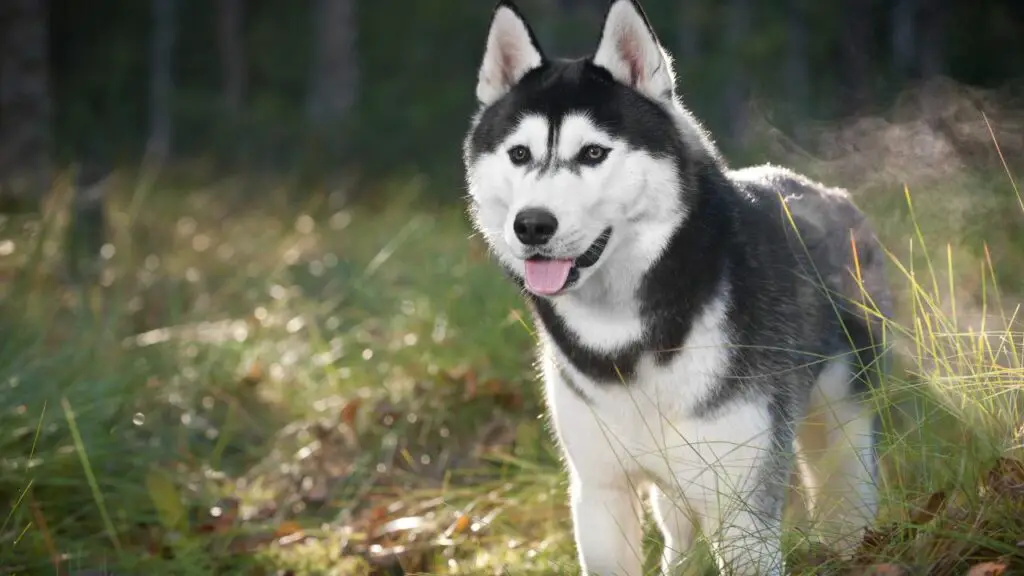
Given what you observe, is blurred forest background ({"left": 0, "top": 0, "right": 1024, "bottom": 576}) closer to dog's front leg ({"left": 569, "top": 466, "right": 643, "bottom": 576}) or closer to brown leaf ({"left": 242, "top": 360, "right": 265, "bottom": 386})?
brown leaf ({"left": 242, "top": 360, "right": 265, "bottom": 386})

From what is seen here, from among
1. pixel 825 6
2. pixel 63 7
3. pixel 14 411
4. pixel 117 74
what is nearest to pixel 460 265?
pixel 14 411

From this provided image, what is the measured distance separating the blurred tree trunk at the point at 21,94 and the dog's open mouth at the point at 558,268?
6.72 m

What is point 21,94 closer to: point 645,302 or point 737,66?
point 645,302

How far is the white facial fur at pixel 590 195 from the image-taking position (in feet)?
9.21

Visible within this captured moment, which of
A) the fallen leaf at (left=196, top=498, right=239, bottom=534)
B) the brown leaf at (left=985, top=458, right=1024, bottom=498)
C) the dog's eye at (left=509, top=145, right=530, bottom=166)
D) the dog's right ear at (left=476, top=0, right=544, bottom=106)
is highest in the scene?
the dog's right ear at (left=476, top=0, right=544, bottom=106)

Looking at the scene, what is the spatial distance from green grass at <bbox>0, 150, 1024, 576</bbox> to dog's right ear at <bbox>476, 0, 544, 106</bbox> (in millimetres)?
1137

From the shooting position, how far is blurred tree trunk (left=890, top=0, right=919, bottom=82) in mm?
11268

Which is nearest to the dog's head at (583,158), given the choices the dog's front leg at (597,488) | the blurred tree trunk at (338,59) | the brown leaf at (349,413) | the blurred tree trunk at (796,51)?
the dog's front leg at (597,488)

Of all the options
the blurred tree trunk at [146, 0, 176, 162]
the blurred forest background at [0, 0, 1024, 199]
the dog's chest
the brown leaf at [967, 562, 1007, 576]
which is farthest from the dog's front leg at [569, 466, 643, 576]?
the blurred tree trunk at [146, 0, 176, 162]

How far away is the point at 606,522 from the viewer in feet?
9.96

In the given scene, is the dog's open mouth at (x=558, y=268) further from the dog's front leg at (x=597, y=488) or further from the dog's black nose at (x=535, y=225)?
the dog's front leg at (x=597, y=488)

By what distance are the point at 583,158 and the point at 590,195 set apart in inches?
5.8

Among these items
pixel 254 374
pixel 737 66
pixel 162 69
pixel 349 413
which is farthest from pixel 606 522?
pixel 162 69

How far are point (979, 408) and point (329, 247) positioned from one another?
698 cm
